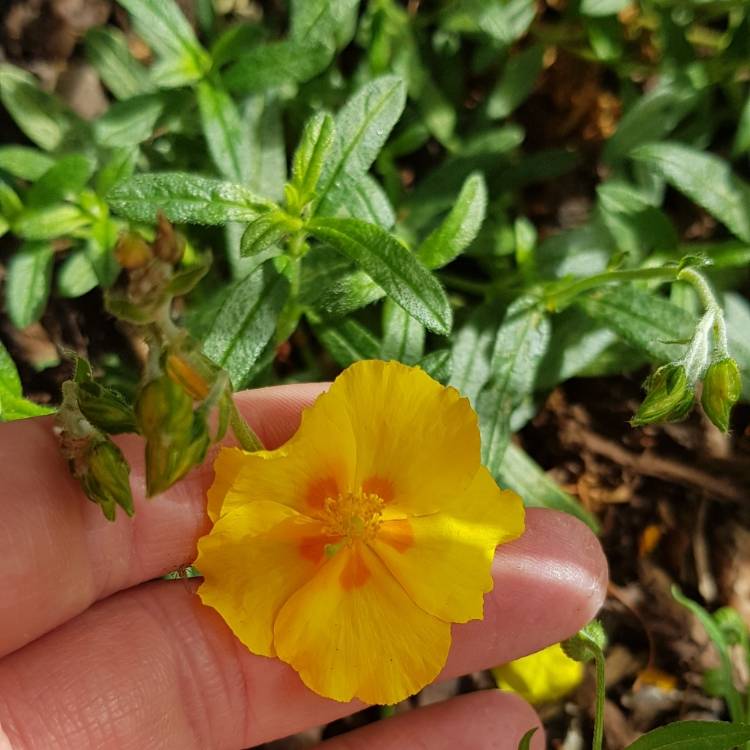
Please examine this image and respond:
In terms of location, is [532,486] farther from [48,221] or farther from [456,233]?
[48,221]

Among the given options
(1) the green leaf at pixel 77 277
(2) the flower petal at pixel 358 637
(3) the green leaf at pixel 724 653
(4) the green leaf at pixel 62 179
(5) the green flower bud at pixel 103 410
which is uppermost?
(4) the green leaf at pixel 62 179

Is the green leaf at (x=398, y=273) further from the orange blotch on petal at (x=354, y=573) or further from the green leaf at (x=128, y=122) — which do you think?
the green leaf at (x=128, y=122)

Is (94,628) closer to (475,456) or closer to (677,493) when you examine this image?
(475,456)

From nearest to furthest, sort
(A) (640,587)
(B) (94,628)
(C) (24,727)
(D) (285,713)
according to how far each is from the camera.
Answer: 1. (C) (24,727)
2. (B) (94,628)
3. (D) (285,713)
4. (A) (640,587)

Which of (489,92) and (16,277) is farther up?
(16,277)

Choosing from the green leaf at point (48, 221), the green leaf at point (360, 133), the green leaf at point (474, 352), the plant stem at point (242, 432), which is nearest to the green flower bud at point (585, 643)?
the green leaf at point (474, 352)

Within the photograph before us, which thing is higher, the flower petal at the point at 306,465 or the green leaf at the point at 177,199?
the green leaf at the point at 177,199

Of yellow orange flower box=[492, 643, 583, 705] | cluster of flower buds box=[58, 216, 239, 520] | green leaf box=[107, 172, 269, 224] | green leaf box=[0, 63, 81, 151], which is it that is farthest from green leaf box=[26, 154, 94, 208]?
yellow orange flower box=[492, 643, 583, 705]

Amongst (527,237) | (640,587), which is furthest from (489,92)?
(640,587)
